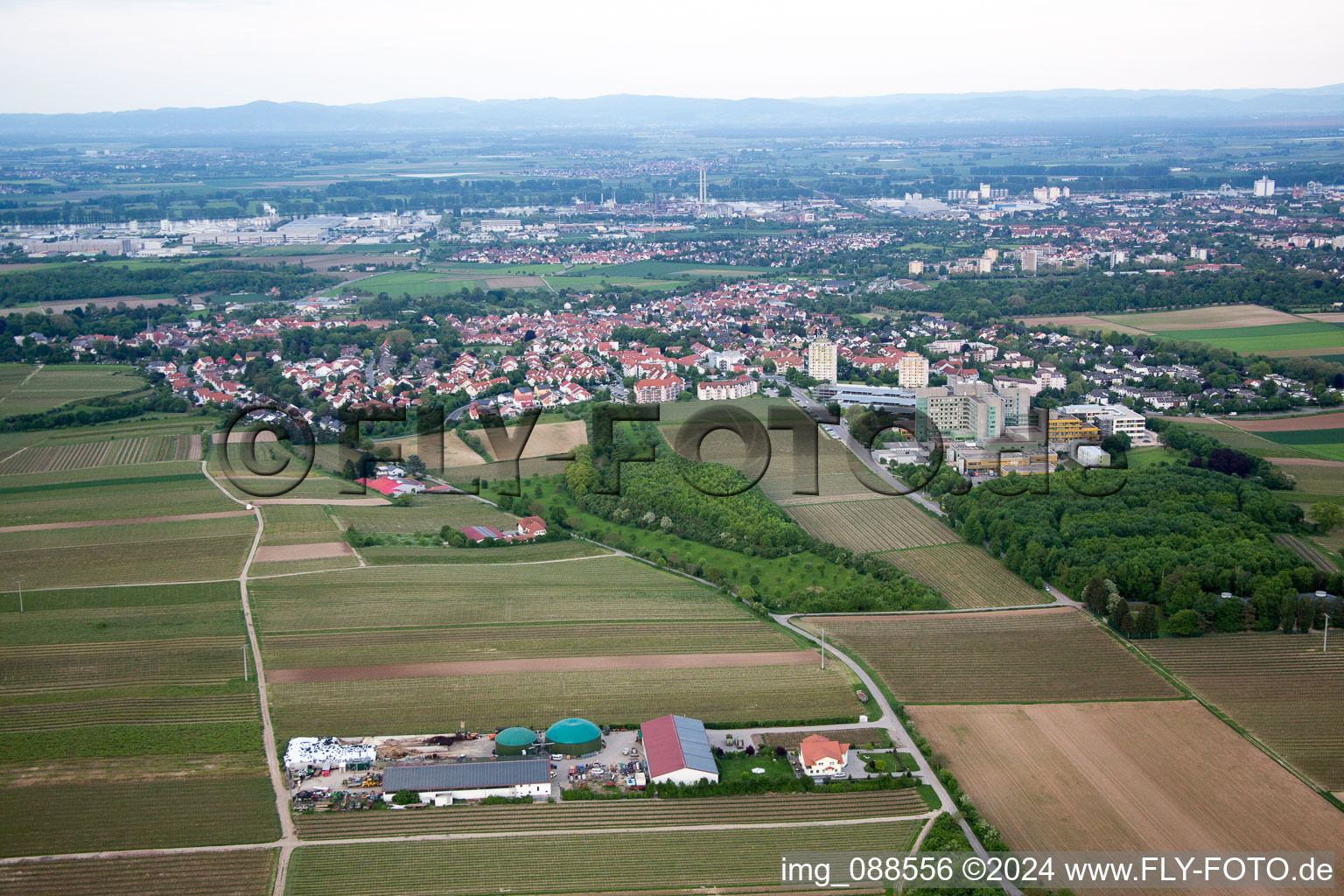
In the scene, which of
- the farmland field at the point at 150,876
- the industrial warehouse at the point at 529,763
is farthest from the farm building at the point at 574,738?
the farmland field at the point at 150,876

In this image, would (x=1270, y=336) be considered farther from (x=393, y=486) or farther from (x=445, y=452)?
(x=393, y=486)

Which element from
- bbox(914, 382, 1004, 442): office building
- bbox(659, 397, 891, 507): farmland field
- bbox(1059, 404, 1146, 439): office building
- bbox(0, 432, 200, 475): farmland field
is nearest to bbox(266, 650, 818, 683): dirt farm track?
bbox(659, 397, 891, 507): farmland field

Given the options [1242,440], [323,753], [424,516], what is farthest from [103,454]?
[1242,440]

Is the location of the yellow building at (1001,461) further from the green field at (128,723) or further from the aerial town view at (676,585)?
the green field at (128,723)

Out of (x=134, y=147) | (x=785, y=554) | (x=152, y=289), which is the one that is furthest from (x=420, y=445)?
(x=134, y=147)

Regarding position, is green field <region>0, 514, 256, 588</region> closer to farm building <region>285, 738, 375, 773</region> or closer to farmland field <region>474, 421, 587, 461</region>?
farm building <region>285, 738, 375, 773</region>

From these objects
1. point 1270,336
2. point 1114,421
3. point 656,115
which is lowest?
point 1114,421
